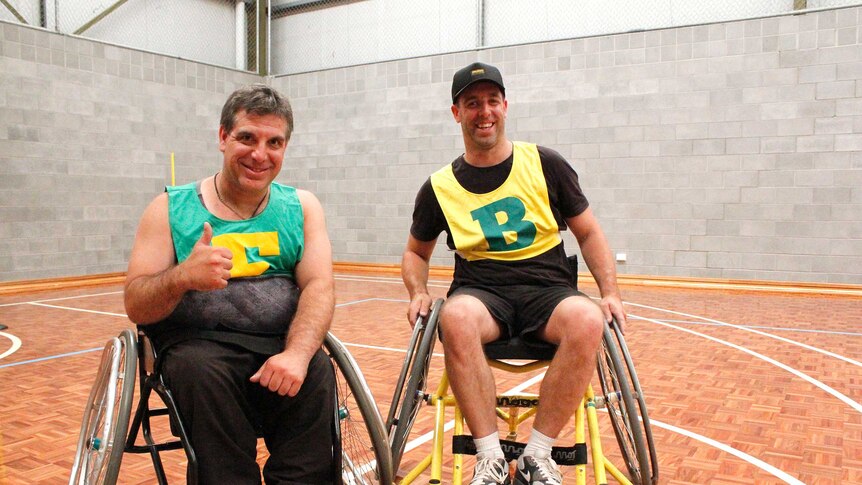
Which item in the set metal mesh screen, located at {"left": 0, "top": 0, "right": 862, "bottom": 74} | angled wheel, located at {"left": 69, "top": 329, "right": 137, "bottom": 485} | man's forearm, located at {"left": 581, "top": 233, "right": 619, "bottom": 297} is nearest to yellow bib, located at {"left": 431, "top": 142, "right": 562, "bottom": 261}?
man's forearm, located at {"left": 581, "top": 233, "right": 619, "bottom": 297}

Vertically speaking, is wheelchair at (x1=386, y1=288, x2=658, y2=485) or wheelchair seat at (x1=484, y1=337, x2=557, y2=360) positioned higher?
wheelchair seat at (x1=484, y1=337, x2=557, y2=360)

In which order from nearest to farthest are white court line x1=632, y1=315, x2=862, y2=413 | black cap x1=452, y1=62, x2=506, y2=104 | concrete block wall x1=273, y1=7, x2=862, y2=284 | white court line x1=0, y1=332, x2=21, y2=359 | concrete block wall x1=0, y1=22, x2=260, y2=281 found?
black cap x1=452, y1=62, x2=506, y2=104
white court line x1=632, y1=315, x2=862, y2=413
white court line x1=0, y1=332, x2=21, y2=359
concrete block wall x1=273, y1=7, x2=862, y2=284
concrete block wall x1=0, y1=22, x2=260, y2=281

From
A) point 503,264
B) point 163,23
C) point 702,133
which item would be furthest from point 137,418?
point 163,23

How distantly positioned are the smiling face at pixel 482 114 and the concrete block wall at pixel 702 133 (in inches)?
203

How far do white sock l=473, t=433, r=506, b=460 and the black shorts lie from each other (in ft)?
0.97

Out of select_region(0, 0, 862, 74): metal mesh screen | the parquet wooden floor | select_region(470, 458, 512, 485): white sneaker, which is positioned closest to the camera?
select_region(470, 458, 512, 485): white sneaker

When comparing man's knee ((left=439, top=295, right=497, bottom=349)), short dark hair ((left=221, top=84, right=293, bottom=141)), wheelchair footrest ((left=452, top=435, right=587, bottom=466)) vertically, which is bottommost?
wheelchair footrest ((left=452, top=435, right=587, bottom=466))

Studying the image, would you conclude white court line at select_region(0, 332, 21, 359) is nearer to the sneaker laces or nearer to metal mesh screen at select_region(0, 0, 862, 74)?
the sneaker laces

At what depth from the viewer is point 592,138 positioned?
7.05 metres

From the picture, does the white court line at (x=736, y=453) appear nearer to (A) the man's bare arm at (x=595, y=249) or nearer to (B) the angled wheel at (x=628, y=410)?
(B) the angled wheel at (x=628, y=410)

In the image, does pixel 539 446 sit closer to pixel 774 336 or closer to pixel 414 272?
pixel 414 272

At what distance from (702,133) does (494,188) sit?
5196 millimetres

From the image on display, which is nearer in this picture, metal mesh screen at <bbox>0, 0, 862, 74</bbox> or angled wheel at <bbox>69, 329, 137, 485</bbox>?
angled wheel at <bbox>69, 329, 137, 485</bbox>

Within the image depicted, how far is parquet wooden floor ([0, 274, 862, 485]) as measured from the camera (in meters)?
2.21
